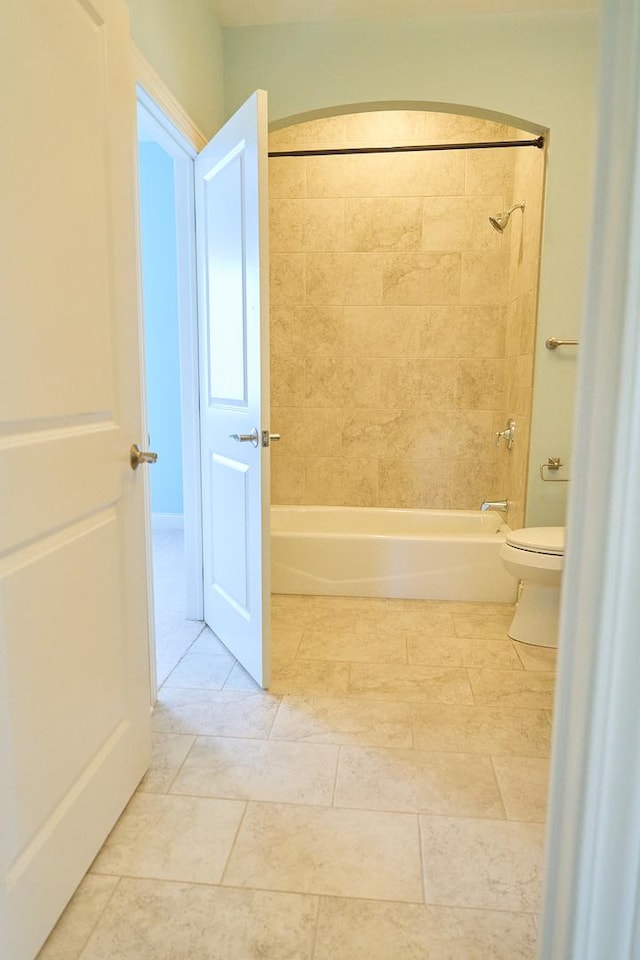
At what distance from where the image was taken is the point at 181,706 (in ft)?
7.38

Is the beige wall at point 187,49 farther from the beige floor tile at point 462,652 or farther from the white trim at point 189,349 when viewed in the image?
the beige floor tile at point 462,652

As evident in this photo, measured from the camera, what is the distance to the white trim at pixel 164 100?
1.92 meters

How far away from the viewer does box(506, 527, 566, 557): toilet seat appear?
263 cm

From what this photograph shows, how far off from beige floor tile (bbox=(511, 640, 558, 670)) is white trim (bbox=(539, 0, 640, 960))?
1.88m

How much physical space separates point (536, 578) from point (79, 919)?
2035 millimetres

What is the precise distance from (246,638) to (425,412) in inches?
80.1

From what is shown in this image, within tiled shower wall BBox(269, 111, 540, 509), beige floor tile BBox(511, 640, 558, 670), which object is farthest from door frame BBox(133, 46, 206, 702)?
beige floor tile BBox(511, 640, 558, 670)

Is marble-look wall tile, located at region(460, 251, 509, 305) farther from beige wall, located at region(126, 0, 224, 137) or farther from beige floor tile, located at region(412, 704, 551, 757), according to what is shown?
beige floor tile, located at region(412, 704, 551, 757)

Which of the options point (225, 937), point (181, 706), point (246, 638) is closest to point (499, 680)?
point (246, 638)

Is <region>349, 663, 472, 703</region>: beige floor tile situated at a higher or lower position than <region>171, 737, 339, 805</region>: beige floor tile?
lower

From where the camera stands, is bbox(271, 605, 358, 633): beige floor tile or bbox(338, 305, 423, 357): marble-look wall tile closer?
bbox(271, 605, 358, 633): beige floor tile

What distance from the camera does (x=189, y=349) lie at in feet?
9.02

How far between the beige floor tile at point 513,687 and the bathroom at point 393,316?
1204mm

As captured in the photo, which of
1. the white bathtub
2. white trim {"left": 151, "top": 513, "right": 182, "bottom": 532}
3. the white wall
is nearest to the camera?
the white wall
